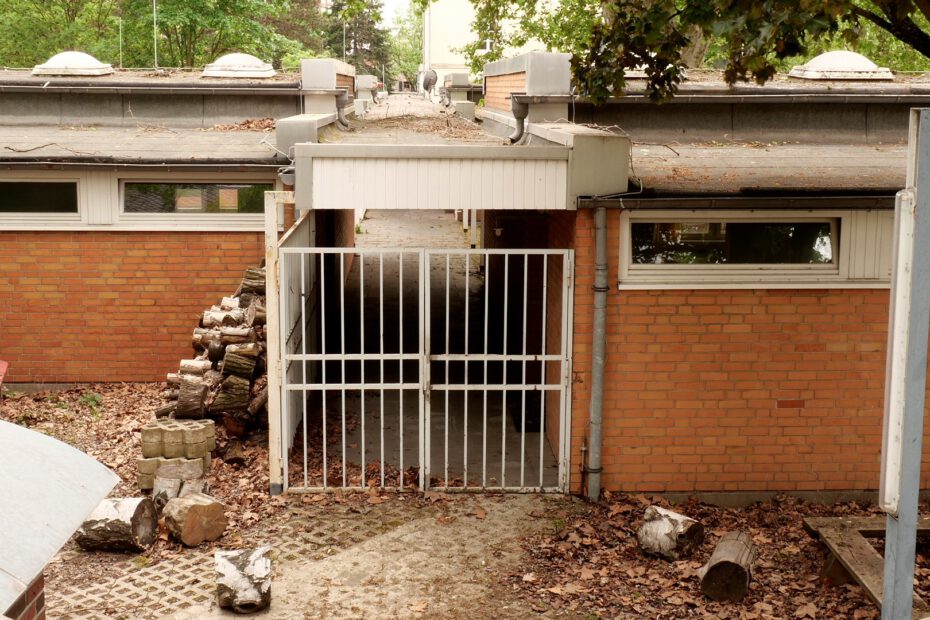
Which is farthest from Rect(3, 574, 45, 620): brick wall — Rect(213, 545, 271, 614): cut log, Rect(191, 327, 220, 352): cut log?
Rect(191, 327, 220, 352): cut log

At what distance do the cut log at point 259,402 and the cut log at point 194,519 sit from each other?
2132mm

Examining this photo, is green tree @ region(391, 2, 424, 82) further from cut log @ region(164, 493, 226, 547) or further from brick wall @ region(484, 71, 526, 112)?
cut log @ region(164, 493, 226, 547)

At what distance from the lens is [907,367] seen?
18.5ft

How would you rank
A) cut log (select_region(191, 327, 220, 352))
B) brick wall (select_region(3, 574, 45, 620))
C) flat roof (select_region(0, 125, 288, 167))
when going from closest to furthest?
brick wall (select_region(3, 574, 45, 620)), cut log (select_region(191, 327, 220, 352)), flat roof (select_region(0, 125, 288, 167))

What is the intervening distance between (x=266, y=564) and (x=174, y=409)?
3121 mm

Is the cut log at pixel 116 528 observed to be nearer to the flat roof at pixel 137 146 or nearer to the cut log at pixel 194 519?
the cut log at pixel 194 519

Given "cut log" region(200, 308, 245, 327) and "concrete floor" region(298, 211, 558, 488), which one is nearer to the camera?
"concrete floor" region(298, 211, 558, 488)

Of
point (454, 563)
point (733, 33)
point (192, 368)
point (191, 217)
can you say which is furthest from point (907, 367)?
point (191, 217)

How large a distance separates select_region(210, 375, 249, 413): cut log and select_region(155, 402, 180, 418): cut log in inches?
15.6

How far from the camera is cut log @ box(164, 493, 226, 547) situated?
8164mm

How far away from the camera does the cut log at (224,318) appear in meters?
10.5

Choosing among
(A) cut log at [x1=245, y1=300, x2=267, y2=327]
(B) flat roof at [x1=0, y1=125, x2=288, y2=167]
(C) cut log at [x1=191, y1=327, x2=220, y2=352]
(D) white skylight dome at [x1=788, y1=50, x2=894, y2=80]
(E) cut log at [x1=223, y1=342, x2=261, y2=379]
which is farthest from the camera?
(D) white skylight dome at [x1=788, y1=50, x2=894, y2=80]

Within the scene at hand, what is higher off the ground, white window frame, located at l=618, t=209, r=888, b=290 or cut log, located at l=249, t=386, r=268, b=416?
white window frame, located at l=618, t=209, r=888, b=290

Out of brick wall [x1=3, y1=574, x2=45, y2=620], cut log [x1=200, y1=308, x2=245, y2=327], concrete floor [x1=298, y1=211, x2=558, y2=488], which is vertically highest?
cut log [x1=200, y1=308, x2=245, y2=327]
